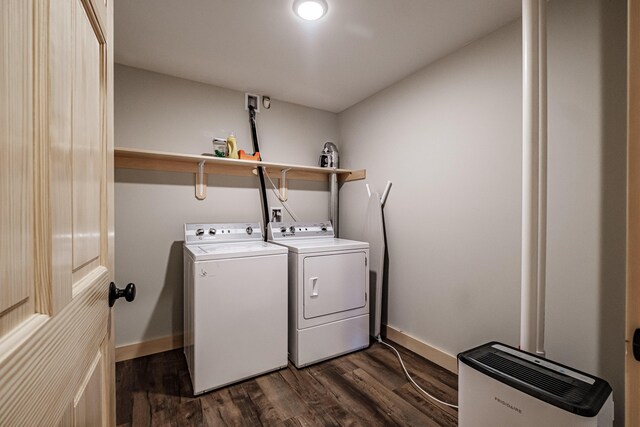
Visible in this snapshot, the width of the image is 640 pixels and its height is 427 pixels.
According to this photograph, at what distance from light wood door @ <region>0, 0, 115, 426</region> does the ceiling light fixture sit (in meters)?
1.16

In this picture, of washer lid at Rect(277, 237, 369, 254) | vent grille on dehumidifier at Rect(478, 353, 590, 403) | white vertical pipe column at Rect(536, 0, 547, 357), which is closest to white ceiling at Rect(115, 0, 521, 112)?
white vertical pipe column at Rect(536, 0, 547, 357)

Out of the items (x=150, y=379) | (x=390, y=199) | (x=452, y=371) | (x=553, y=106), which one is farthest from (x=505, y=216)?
(x=150, y=379)

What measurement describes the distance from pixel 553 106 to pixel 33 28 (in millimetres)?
2004

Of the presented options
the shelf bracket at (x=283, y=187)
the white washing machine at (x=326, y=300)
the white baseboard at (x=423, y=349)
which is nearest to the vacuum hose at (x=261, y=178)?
the shelf bracket at (x=283, y=187)

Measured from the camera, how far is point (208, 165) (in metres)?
2.48

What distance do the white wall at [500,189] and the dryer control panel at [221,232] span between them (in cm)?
123

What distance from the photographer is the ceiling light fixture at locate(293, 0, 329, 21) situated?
1537mm

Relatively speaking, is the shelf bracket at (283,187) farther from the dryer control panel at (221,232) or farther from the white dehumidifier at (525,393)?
the white dehumidifier at (525,393)

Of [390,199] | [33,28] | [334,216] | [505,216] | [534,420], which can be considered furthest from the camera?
[334,216]

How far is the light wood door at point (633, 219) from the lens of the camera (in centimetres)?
77

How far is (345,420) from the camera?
61.7 inches

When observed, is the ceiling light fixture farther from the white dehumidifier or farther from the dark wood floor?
the dark wood floor

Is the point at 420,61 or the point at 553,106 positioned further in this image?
the point at 420,61

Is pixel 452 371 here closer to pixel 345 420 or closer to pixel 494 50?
pixel 345 420
